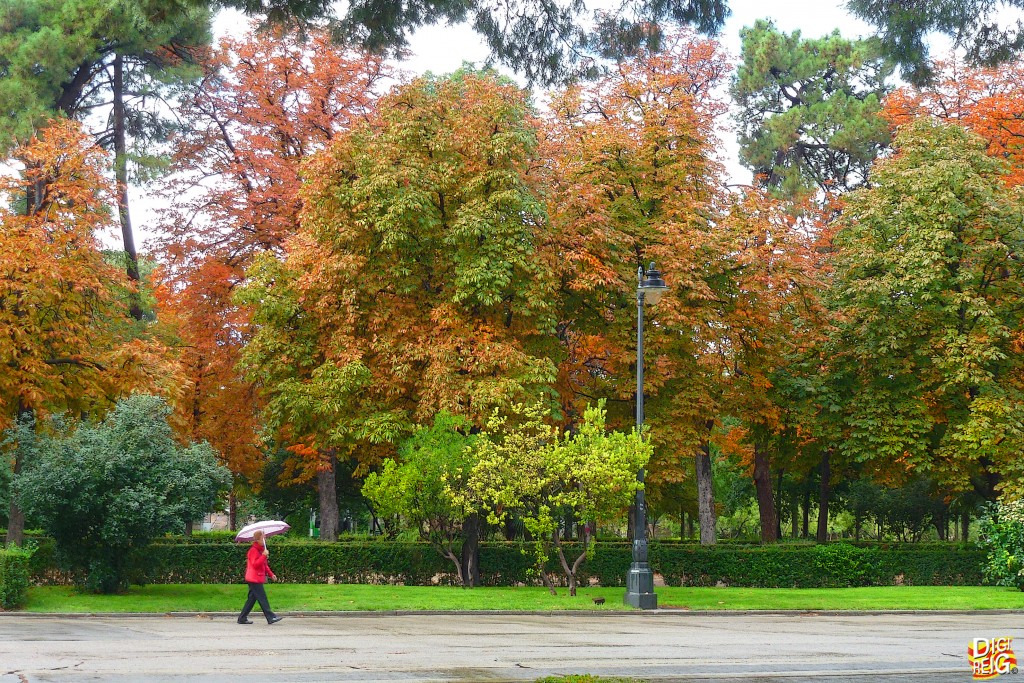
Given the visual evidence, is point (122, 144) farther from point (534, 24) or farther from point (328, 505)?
point (534, 24)

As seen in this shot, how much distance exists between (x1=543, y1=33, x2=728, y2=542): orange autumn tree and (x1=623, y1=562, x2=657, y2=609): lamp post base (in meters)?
5.38

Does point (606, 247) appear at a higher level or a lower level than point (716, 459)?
higher

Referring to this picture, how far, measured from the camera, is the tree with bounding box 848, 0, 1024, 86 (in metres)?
11.4

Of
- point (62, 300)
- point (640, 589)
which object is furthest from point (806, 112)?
point (62, 300)

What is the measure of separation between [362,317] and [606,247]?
7.23 metres

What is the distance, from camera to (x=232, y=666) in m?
13.4

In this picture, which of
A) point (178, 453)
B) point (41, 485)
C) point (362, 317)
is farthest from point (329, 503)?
point (41, 485)

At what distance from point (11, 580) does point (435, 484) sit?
10327 mm

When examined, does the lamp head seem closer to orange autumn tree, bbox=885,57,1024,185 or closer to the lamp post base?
the lamp post base

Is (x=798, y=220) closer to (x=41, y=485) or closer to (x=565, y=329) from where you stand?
(x=565, y=329)

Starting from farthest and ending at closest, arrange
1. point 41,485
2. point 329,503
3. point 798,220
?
point 798,220
point 329,503
point 41,485

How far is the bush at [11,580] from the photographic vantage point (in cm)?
2256

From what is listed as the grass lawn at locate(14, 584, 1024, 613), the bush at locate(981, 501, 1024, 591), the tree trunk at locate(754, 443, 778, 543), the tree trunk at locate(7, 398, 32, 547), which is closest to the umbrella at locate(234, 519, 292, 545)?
the grass lawn at locate(14, 584, 1024, 613)

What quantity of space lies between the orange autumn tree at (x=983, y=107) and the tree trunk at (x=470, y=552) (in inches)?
871
